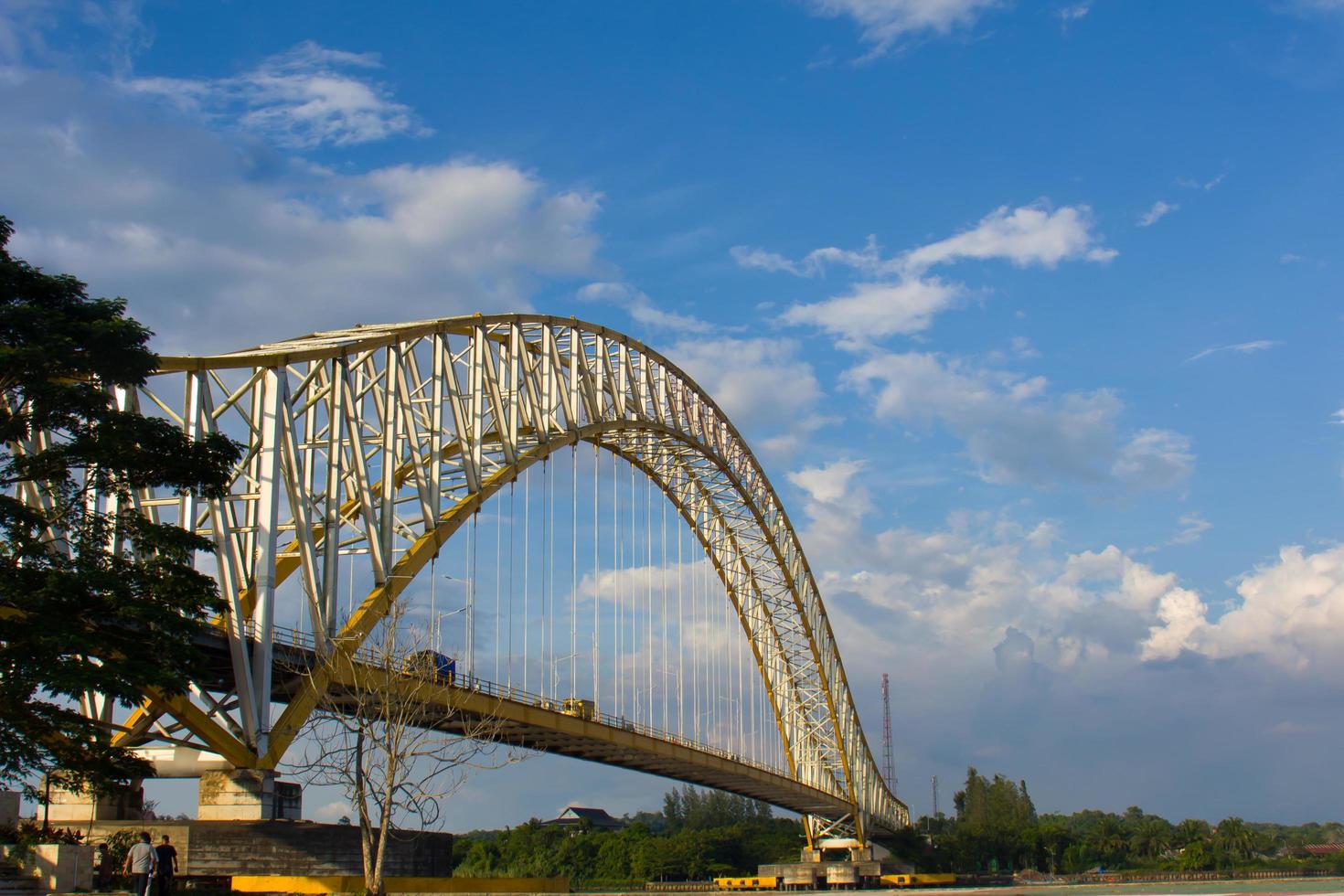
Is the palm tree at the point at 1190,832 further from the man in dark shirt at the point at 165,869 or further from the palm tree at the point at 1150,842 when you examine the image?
the man in dark shirt at the point at 165,869

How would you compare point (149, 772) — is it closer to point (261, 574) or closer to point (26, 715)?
point (26, 715)

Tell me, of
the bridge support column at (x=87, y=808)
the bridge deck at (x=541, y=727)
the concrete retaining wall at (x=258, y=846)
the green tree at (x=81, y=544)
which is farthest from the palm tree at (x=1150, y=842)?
the green tree at (x=81, y=544)

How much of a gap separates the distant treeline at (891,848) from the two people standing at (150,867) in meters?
76.4

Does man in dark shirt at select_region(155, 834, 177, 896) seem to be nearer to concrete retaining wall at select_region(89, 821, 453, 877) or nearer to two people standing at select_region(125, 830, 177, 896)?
two people standing at select_region(125, 830, 177, 896)

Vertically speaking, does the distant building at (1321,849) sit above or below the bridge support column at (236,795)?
below

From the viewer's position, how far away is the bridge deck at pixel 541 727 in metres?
39.0

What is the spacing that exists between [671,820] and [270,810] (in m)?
143

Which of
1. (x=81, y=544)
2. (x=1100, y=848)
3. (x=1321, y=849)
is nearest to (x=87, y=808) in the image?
(x=81, y=544)

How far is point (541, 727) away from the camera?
52781mm

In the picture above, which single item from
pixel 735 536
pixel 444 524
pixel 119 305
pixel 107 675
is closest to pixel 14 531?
pixel 107 675

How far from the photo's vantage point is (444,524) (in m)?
47.3

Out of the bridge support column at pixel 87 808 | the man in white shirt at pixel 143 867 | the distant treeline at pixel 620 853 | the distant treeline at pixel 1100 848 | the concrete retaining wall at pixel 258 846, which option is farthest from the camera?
the distant treeline at pixel 1100 848

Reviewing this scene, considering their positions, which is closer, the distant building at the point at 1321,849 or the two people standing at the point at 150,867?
the two people standing at the point at 150,867

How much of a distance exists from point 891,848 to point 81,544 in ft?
322
